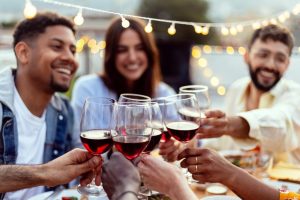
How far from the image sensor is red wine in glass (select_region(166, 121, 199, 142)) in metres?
1.70

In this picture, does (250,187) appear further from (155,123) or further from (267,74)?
(267,74)

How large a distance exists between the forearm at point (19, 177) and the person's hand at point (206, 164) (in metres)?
0.54

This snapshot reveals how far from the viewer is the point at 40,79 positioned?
7.41ft

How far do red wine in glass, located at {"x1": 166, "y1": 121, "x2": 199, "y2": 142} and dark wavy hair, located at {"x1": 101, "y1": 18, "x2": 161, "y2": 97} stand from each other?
1383 millimetres

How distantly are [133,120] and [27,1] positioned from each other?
60cm

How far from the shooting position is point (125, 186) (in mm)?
1350

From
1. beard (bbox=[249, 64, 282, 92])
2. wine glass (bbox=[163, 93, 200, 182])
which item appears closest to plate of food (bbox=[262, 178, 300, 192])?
wine glass (bbox=[163, 93, 200, 182])

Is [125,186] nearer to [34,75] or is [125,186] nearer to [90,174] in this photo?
[90,174]

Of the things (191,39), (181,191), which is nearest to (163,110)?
(181,191)

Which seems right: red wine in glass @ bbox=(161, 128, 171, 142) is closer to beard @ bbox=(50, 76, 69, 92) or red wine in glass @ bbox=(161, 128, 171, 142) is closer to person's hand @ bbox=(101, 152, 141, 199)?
person's hand @ bbox=(101, 152, 141, 199)

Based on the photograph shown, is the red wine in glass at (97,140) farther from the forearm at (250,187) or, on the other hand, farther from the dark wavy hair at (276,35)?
the dark wavy hair at (276,35)

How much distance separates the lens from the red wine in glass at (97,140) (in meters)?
1.52

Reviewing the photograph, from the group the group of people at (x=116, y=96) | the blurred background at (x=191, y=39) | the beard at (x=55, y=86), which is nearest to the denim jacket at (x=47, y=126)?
the group of people at (x=116, y=96)

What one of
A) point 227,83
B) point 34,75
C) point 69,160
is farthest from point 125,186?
point 227,83
